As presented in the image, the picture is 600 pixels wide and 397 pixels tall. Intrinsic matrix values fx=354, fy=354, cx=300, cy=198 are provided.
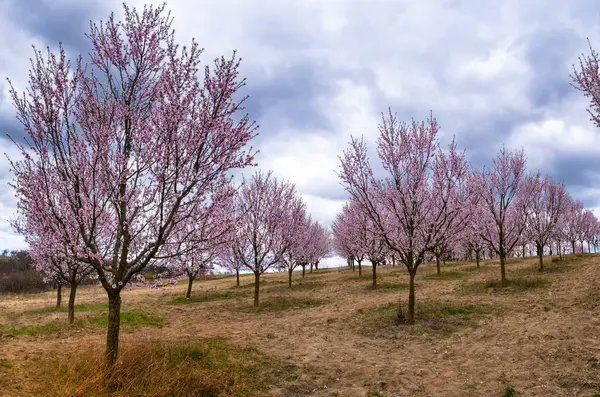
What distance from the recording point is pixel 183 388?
23.9ft

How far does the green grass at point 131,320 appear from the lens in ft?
51.5

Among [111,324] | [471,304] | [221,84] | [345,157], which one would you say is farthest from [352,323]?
[221,84]

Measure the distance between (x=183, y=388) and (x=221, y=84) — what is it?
6.46 m

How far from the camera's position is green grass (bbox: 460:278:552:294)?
1848cm

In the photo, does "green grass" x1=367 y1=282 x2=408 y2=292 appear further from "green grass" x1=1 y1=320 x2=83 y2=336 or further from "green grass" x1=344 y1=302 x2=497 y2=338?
"green grass" x1=1 y1=320 x2=83 y2=336

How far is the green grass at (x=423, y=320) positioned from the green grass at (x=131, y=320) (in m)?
9.18

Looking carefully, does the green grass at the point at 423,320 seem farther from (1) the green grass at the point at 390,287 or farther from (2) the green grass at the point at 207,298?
(2) the green grass at the point at 207,298

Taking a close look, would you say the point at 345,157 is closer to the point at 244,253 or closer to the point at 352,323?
the point at 352,323

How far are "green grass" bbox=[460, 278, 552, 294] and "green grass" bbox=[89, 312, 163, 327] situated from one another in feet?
53.2

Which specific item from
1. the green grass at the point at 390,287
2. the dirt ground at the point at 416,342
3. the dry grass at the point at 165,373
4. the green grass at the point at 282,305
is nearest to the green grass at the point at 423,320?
the dirt ground at the point at 416,342

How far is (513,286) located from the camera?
1916 cm

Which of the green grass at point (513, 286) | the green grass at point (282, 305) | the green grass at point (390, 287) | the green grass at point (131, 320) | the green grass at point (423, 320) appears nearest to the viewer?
the green grass at point (423, 320)

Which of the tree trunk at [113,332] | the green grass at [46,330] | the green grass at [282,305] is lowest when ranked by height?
the green grass at [282,305]

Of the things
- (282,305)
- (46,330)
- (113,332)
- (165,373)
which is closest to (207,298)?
(282,305)
